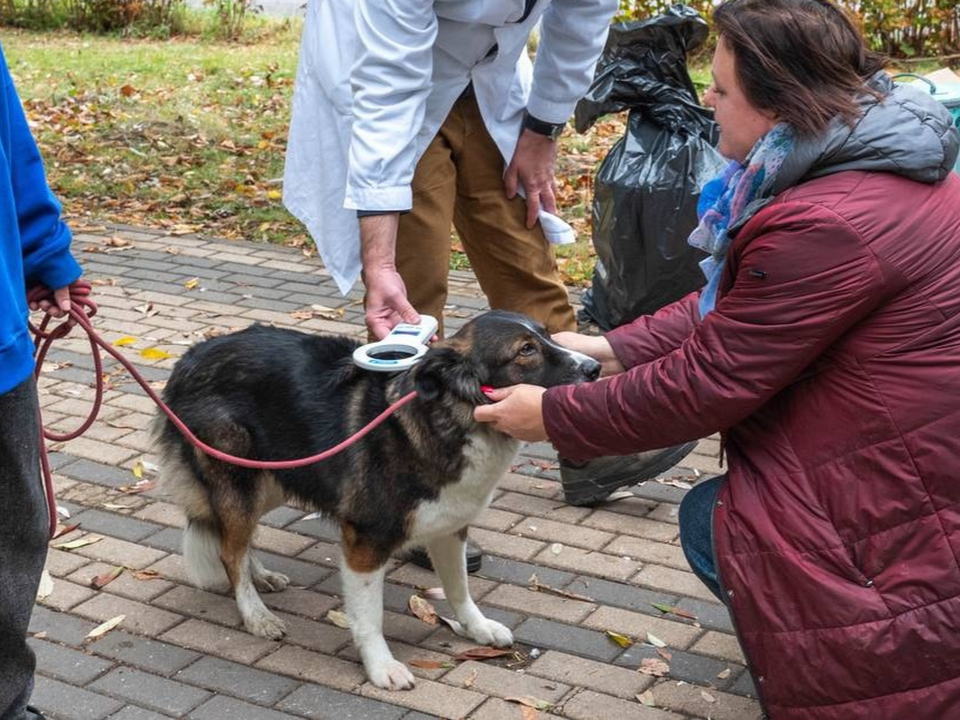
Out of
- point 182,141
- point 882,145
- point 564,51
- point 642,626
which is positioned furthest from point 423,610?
point 182,141

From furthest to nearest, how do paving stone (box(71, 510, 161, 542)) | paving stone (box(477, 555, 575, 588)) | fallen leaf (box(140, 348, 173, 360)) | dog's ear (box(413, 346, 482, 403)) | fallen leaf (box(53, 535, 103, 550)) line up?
fallen leaf (box(140, 348, 173, 360)) → paving stone (box(71, 510, 161, 542)) → fallen leaf (box(53, 535, 103, 550)) → paving stone (box(477, 555, 575, 588)) → dog's ear (box(413, 346, 482, 403))

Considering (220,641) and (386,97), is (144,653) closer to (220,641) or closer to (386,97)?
(220,641)

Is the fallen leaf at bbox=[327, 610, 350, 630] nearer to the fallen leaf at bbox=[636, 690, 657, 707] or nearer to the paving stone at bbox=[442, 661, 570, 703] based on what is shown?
the paving stone at bbox=[442, 661, 570, 703]

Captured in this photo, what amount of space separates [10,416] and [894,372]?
6.31 ft

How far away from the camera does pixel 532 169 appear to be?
176 inches

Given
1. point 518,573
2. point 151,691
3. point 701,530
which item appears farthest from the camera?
point 518,573

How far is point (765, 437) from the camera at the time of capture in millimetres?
3104

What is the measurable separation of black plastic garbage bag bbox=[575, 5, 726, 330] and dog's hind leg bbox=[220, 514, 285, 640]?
266cm

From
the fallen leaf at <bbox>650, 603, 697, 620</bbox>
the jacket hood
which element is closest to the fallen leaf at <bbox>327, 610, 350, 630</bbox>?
the fallen leaf at <bbox>650, 603, 697, 620</bbox>

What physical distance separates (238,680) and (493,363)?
123 cm

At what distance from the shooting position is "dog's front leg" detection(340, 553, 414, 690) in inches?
150

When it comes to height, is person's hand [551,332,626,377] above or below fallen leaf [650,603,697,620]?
above

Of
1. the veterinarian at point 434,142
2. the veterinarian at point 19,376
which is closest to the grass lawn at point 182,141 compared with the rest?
the veterinarian at point 434,142

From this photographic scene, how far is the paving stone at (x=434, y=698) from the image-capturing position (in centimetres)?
372
